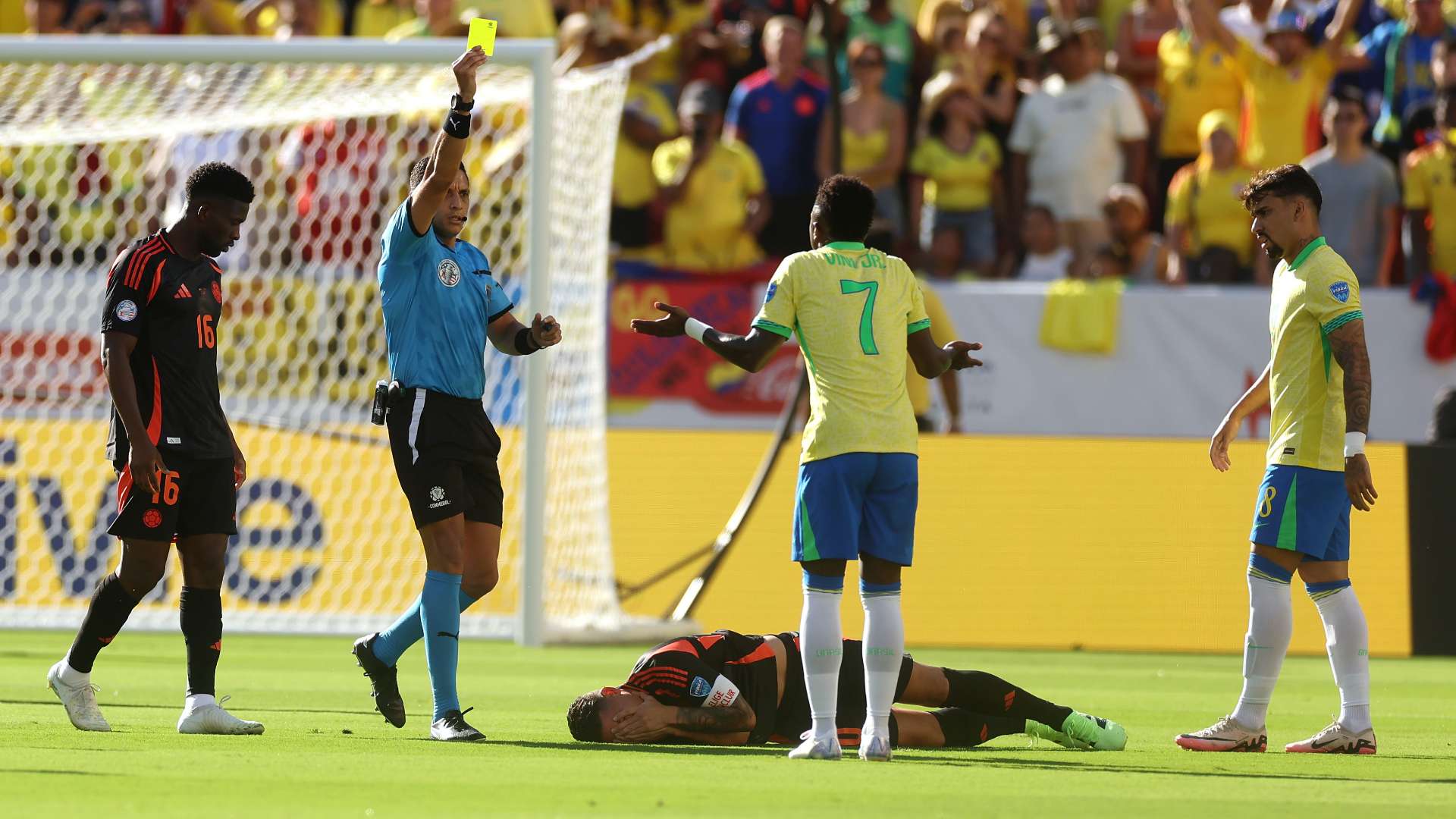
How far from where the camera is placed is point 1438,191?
14.7 m

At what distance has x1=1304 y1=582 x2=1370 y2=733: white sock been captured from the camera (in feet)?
22.9

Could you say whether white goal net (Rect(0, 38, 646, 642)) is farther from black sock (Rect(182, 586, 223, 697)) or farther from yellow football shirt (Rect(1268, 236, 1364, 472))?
yellow football shirt (Rect(1268, 236, 1364, 472))

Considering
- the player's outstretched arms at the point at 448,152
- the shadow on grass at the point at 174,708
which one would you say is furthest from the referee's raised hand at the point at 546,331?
the shadow on grass at the point at 174,708

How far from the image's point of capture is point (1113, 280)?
1503cm

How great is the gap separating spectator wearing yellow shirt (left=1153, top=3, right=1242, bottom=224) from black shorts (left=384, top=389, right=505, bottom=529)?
1034 centimetres

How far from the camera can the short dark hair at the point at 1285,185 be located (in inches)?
276

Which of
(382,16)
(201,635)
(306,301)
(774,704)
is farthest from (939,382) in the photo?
(201,635)

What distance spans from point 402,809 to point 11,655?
666 centimetres

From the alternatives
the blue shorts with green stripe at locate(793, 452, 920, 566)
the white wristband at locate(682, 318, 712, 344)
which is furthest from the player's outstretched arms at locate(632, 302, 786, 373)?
the blue shorts with green stripe at locate(793, 452, 920, 566)

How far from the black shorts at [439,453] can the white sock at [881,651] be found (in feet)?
4.77

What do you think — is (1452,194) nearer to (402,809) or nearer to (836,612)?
(836,612)

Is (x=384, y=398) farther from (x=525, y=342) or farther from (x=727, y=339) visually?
(x=727, y=339)

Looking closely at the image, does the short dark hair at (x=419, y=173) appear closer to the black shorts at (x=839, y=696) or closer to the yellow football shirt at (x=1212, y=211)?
the black shorts at (x=839, y=696)

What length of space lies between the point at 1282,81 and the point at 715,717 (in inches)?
413
